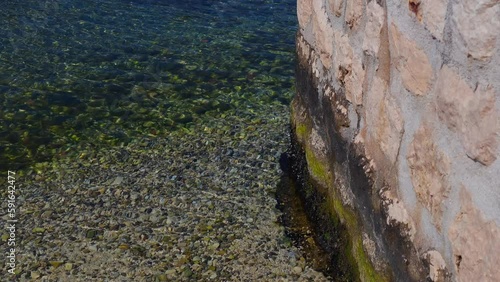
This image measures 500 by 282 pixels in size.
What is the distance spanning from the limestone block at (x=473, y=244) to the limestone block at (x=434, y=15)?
1.72 feet

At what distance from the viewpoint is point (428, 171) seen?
8.05 feet

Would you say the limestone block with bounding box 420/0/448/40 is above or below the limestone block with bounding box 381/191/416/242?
above

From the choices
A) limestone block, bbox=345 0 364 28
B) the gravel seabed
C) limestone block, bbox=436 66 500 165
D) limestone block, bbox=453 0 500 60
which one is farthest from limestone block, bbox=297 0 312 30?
limestone block, bbox=453 0 500 60

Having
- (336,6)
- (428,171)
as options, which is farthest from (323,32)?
(428,171)

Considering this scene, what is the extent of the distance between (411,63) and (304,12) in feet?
6.63

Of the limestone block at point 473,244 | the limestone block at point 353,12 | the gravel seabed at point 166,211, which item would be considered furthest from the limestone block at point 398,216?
the gravel seabed at point 166,211

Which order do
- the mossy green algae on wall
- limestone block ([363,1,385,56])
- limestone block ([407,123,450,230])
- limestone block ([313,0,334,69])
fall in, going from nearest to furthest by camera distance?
limestone block ([407,123,450,230])
limestone block ([363,1,385,56])
the mossy green algae on wall
limestone block ([313,0,334,69])

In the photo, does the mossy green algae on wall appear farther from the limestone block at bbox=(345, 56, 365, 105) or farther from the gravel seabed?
the limestone block at bbox=(345, 56, 365, 105)

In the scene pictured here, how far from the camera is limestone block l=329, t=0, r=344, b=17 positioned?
11.7 ft

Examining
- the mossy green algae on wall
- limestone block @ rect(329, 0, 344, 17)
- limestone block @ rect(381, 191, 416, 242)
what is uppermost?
limestone block @ rect(329, 0, 344, 17)

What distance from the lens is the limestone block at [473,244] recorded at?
197 centimetres

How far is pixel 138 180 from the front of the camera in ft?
16.1

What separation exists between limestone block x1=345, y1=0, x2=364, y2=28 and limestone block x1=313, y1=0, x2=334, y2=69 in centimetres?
40

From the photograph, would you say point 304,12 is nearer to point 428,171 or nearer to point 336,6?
point 336,6
